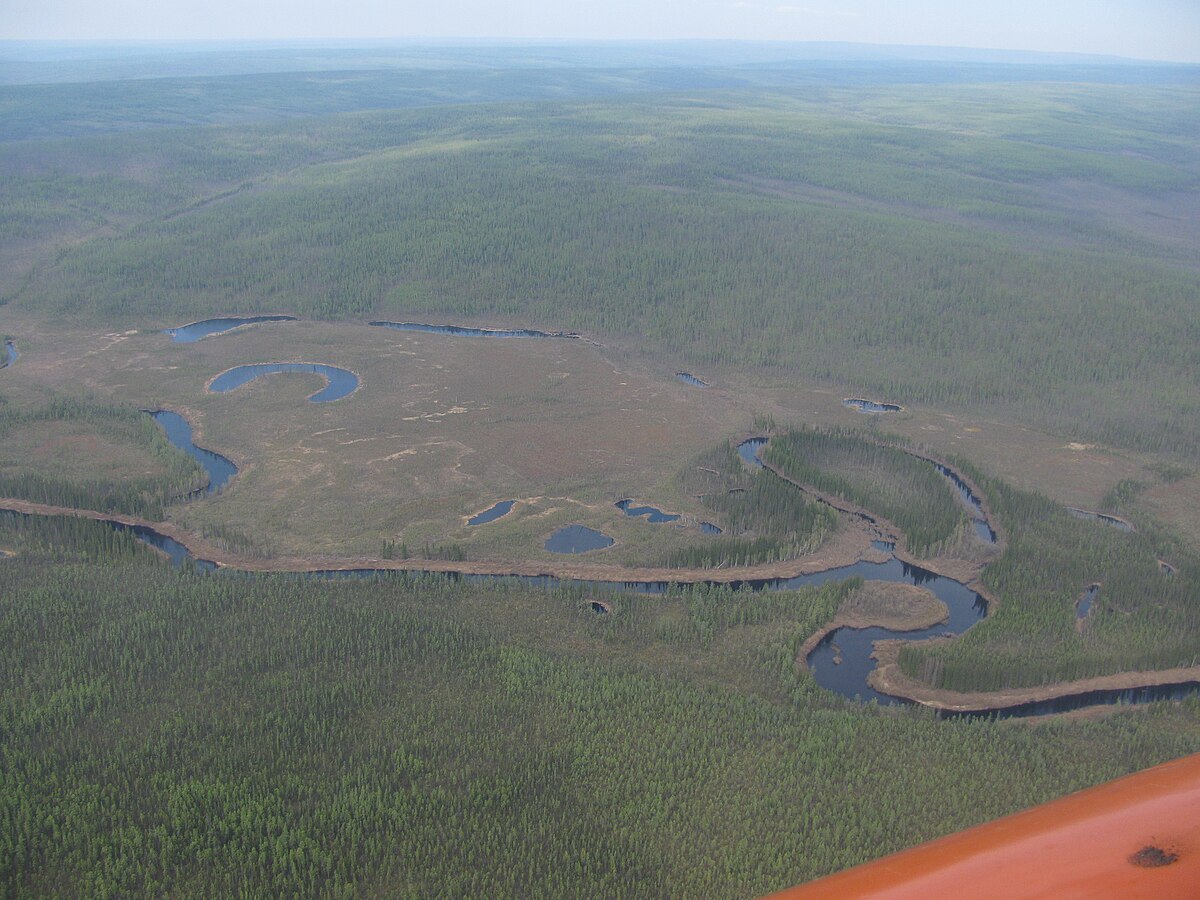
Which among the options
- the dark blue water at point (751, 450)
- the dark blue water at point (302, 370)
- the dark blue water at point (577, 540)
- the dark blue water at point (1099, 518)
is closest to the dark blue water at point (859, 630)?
the dark blue water at point (577, 540)

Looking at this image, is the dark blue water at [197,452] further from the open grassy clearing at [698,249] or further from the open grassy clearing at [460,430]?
the open grassy clearing at [698,249]

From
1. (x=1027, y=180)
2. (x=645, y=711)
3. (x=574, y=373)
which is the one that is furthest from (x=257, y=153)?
(x=645, y=711)

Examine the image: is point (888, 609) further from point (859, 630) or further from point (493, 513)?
point (493, 513)

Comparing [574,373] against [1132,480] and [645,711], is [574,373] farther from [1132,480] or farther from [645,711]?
[645,711]

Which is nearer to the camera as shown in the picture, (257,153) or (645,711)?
(645,711)

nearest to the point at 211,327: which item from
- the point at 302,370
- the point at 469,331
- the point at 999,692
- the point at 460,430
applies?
the point at 302,370

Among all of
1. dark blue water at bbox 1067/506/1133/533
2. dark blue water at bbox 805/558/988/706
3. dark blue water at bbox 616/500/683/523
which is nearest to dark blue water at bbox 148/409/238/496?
dark blue water at bbox 616/500/683/523
